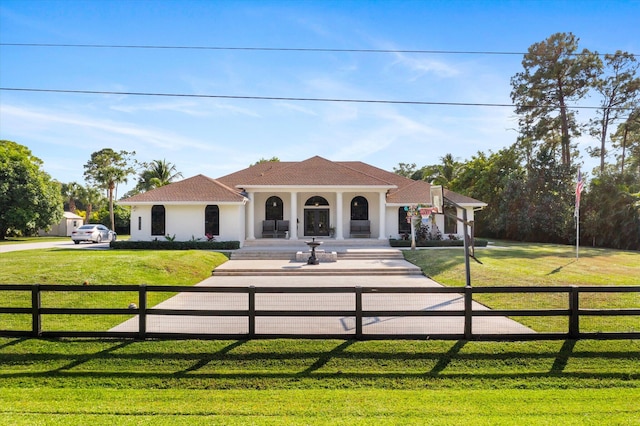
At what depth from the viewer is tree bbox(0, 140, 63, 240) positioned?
113 feet

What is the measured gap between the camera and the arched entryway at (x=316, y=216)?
26.6 m

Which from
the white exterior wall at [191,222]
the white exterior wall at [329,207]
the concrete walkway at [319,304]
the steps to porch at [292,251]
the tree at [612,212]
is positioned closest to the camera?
the concrete walkway at [319,304]

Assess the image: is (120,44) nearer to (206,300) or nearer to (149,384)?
(206,300)

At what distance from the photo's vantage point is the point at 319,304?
9.58m

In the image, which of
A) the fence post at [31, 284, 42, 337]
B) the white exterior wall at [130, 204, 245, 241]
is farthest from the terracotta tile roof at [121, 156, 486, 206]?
the fence post at [31, 284, 42, 337]

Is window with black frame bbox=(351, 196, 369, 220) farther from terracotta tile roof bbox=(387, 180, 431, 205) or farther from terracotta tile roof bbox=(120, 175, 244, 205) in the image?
terracotta tile roof bbox=(120, 175, 244, 205)

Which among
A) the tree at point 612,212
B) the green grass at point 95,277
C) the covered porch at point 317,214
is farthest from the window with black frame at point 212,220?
the tree at point 612,212

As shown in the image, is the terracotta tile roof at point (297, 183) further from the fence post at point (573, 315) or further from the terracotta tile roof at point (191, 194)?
the fence post at point (573, 315)

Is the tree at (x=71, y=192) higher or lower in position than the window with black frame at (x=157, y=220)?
higher

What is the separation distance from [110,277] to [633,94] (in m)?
39.3

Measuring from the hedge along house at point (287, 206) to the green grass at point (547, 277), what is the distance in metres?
5.91

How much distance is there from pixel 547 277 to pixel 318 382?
11.0 meters

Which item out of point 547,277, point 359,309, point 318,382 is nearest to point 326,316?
point 359,309

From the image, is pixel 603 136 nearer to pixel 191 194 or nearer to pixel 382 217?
pixel 382 217
